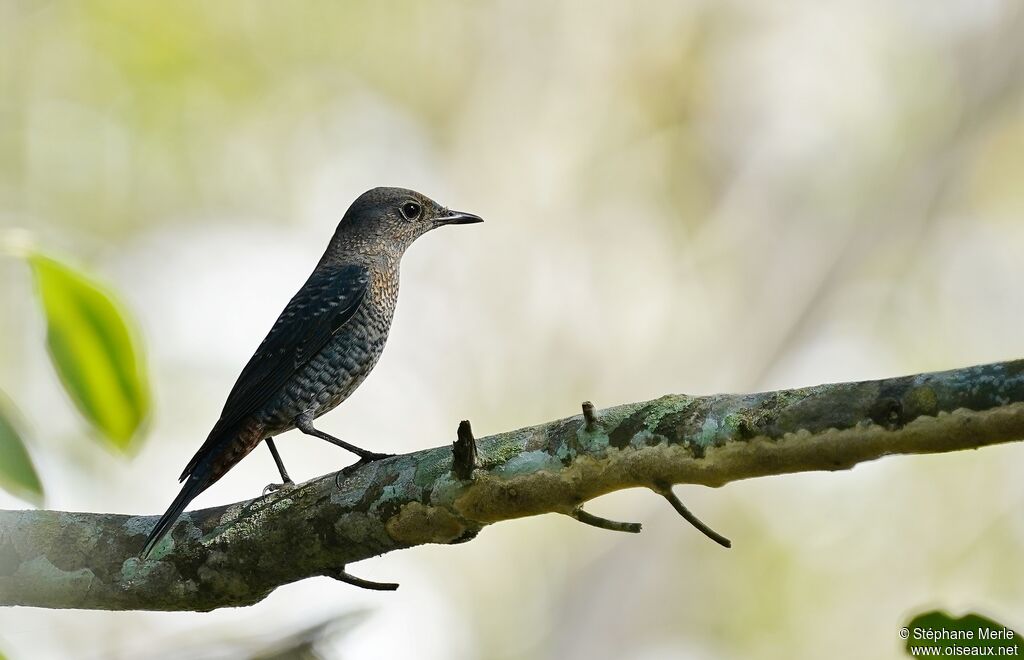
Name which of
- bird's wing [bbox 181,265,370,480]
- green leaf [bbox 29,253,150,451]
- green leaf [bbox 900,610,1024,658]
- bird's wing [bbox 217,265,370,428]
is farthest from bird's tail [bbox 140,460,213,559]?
green leaf [bbox 900,610,1024,658]

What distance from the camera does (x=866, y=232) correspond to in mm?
10727

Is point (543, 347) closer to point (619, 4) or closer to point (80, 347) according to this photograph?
point (619, 4)

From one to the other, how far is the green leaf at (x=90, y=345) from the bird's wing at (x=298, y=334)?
2.45 meters

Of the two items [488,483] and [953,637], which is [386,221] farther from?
[953,637]

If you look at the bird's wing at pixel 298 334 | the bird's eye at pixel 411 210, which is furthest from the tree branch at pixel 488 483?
the bird's eye at pixel 411 210

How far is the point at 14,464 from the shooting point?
1.68m

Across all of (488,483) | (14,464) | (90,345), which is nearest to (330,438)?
(488,483)

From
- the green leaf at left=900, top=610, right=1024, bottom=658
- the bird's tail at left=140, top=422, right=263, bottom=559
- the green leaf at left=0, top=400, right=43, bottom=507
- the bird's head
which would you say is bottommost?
the green leaf at left=900, top=610, right=1024, bottom=658

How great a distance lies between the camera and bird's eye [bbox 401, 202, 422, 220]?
19.4 feet

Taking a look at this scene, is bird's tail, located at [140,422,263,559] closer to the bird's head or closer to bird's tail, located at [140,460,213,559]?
bird's tail, located at [140,460,213,559]

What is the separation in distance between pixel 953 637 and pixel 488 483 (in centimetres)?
167

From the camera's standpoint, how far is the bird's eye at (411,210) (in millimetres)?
5906

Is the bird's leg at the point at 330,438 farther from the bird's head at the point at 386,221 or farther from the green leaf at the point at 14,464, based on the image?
the green leaf at the point at 14,464

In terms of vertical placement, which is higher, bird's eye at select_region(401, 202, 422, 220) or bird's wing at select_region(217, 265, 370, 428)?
bird's eye at select_region(401, 202, 422, 220)
